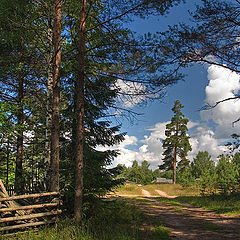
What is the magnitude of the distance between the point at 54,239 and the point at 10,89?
9.73 meters

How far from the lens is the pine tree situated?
135ft

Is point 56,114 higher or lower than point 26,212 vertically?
higher

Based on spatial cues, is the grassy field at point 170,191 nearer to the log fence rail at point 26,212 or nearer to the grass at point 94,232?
the grass at point 94,232

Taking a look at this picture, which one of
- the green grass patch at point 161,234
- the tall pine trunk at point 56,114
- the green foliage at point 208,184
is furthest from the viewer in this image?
the green foliage at point 208,184

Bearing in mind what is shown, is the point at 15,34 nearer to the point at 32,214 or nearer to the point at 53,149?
the point at 53,149

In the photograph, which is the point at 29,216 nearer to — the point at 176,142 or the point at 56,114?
the point at 56,114

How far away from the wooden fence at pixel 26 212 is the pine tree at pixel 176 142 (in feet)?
118

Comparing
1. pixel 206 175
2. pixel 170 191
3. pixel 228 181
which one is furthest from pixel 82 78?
pixel 170 191

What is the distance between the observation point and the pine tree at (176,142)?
135 feet

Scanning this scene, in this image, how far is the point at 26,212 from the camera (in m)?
7.07

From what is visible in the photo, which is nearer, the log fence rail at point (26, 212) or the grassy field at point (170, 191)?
the log fence rail at point (26, 212)

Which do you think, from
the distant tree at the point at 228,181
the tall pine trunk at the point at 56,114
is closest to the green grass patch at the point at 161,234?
the tall pine trunk at the point at 56,114

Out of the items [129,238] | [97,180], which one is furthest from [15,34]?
[129,238]

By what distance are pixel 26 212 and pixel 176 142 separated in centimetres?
3669
